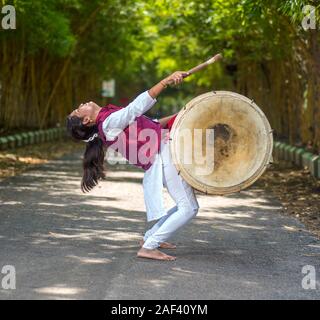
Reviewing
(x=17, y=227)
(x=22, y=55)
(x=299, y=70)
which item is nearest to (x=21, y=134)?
(x=22, y=55)

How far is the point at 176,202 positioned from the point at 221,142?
0.68 metres

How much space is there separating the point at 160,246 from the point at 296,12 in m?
3.38

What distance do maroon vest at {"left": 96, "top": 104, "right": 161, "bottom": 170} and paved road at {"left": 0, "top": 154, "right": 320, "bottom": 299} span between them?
0.92 meters

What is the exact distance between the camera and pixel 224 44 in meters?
26.2

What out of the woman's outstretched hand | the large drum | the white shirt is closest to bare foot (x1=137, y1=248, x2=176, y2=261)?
the white shirt

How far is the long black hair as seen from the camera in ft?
25.6

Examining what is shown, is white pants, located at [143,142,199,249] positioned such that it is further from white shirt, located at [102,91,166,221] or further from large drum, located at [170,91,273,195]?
large drum, located at [170,91,273,195]

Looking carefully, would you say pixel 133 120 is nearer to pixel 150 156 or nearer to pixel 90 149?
pixel 150 156

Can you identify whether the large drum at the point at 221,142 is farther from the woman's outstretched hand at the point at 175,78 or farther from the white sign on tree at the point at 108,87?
the white sign on tree at the point at 108,87

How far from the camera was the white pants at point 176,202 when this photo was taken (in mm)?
7711

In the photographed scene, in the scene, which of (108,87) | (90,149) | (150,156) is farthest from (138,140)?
(108,87)

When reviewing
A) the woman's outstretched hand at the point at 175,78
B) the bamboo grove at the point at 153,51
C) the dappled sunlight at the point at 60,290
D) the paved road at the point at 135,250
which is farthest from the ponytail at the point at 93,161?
the bamboo grove at the point at 153,51

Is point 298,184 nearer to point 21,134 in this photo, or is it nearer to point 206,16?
point 206,16

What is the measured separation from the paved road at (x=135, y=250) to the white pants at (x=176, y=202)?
25 cm
